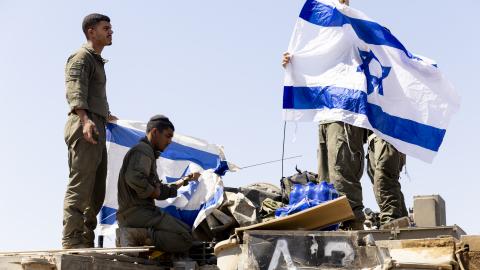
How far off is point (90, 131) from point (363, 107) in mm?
2840

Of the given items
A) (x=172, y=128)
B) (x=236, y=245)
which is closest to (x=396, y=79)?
(x=172, y=128)

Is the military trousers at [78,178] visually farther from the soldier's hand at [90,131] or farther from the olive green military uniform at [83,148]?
the soldier's hand at [90,131]

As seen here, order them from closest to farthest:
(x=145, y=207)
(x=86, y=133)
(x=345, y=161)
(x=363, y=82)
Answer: (x=86, y=133)
(x=145, y=207)
(x=345, y=161)
(x=363, y=82)

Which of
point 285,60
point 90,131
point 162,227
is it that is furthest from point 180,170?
point 90,131

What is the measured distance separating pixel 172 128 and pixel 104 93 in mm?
717

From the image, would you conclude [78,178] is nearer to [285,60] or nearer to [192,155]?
[192,155]

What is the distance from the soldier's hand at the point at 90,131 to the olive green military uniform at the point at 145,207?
1.20ft

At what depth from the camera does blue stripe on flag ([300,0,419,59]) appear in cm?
992

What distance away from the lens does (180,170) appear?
991 cm

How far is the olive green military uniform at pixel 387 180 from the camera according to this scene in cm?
978

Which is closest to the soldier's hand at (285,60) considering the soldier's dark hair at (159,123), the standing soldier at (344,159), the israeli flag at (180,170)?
the standing soldier at (344,159)

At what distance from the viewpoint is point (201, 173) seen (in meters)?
9.21

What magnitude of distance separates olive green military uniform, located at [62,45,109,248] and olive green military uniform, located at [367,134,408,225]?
121 inches

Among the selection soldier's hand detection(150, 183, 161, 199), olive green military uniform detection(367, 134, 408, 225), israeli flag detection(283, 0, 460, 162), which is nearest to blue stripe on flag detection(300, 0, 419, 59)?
israeli flag detection(283, 0, 460, 162)
